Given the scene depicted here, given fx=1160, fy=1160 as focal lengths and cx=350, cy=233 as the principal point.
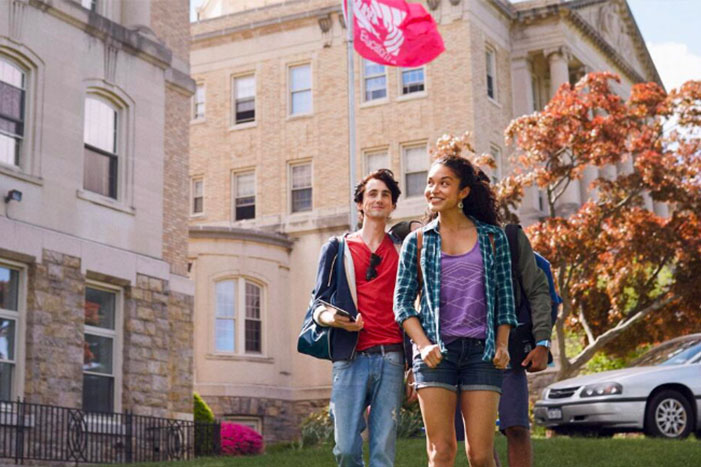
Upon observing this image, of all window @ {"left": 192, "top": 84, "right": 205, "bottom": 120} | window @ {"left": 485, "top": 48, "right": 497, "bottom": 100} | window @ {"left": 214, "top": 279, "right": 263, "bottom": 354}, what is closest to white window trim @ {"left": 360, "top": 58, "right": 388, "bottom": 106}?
window @ {"left": 485, "top": 48, "right": 497, "bottom": 100}

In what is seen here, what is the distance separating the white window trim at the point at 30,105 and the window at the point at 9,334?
172 centimetres

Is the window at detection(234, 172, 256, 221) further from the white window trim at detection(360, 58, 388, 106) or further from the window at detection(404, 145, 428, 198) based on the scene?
the window at detection(404, 145, 428, 198)

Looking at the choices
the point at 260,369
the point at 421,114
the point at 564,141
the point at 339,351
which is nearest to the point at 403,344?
the point at 339,351

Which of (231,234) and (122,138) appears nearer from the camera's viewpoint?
(122,138)

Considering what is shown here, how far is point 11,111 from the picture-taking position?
19.2 metres

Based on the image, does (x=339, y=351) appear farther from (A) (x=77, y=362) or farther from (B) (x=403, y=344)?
(A) (x=77, y=362)

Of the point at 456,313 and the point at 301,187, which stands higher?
the point at 301,187

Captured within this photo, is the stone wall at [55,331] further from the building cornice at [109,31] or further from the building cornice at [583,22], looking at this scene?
the building cornice at [583,22]

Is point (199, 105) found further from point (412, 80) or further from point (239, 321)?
point (239, 321)

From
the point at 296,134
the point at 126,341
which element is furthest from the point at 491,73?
the point at 126,341

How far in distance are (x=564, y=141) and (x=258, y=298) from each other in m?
11.6

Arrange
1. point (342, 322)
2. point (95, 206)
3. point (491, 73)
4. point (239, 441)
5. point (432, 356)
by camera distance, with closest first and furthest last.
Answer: point (432, 356) < point (342, 322) < point (95, 206) < point (239, 441) < point (491, 73)

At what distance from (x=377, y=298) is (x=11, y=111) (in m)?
13.8

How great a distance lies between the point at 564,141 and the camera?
971 inches
